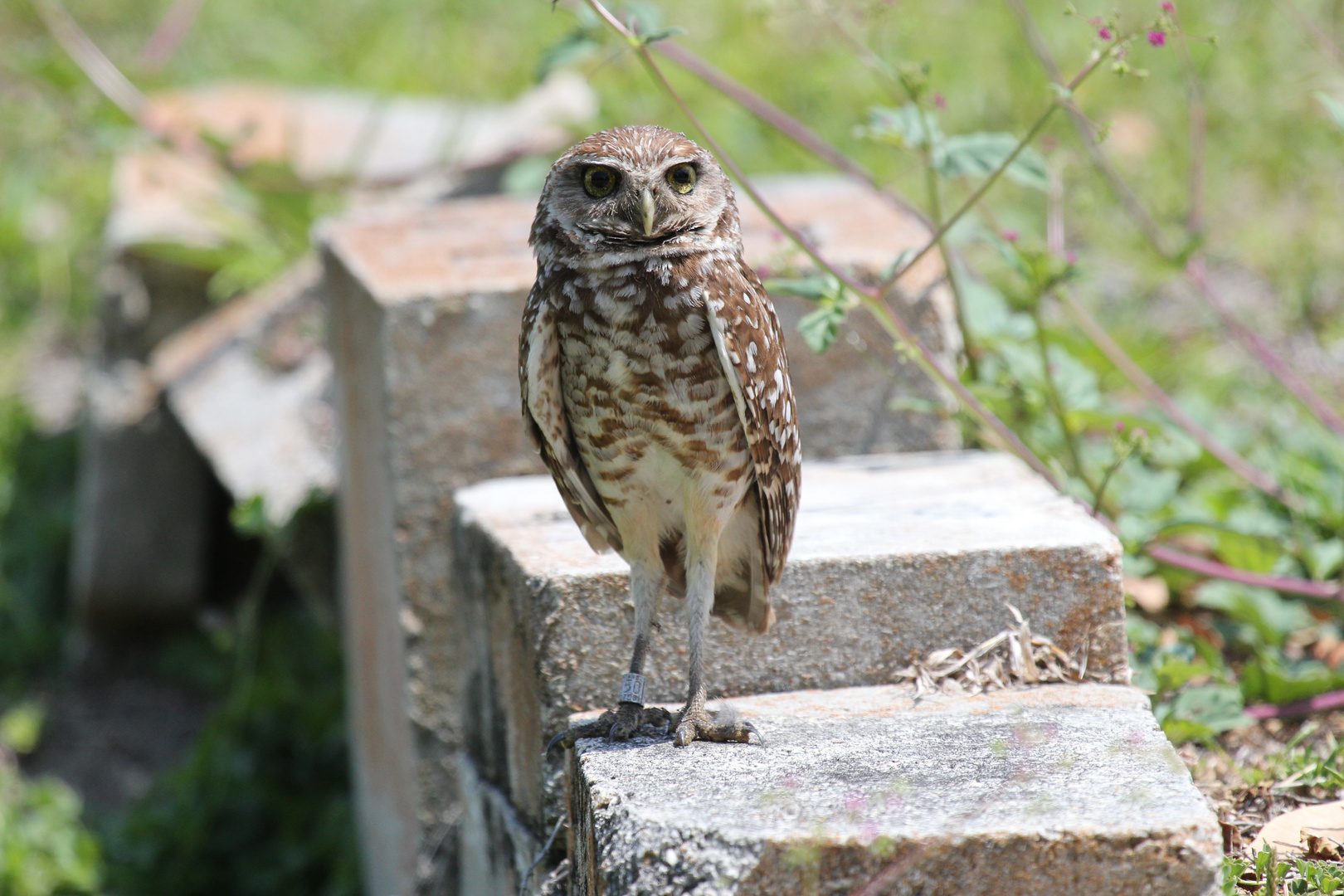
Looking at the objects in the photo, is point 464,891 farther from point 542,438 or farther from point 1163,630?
point 1163,630

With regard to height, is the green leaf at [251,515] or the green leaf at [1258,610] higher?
the green leaf at [251,515]

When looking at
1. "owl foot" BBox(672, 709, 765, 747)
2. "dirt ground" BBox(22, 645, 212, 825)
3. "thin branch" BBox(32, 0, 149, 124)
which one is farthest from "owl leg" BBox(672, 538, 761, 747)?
"dirt ground" BBox(22, 645, 212, 825)

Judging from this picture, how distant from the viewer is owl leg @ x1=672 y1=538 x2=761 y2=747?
2.19m

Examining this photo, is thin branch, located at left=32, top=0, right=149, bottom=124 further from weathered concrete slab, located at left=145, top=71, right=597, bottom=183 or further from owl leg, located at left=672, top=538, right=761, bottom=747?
owl leg, located at left=672, top=538, right=761, bottom=747

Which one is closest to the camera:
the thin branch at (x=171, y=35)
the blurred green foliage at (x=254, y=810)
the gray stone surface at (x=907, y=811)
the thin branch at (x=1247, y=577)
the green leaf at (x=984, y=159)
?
the gray stone surface at (x=907, y=811)

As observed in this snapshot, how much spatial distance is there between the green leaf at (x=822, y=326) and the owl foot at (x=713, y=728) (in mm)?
761

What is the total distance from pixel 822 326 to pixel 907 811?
107 cm

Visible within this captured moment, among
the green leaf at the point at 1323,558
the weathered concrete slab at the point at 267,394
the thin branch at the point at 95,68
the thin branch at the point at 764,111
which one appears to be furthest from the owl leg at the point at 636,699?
the thin branch at the point at 95,68

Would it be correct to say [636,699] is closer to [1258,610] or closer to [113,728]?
[1258,610]

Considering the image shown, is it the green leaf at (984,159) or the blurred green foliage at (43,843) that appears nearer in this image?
the green leaf at (984,159)

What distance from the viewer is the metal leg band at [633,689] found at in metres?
2.28

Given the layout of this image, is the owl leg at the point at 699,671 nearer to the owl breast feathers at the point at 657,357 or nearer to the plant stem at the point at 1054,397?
the owl breast feathers at the point at 657,357

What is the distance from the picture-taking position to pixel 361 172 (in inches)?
232

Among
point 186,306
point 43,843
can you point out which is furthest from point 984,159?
point 43,843
